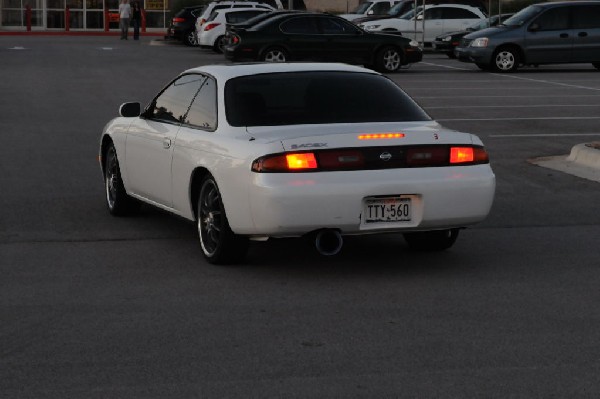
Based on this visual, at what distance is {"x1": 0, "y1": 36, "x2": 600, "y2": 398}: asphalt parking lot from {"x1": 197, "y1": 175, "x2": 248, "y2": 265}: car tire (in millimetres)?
113

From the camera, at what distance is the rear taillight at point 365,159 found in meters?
8.39

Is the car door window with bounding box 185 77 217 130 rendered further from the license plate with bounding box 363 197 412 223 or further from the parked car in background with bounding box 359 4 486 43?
the parked car in background with bounding box 359 4 486 43

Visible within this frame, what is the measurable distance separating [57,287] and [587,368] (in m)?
3.45

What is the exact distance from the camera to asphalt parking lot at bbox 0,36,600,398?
6.13m

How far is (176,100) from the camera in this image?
1023 cm

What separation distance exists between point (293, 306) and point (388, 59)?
84.7 feet

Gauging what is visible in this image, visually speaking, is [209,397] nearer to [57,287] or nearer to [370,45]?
[57,287]

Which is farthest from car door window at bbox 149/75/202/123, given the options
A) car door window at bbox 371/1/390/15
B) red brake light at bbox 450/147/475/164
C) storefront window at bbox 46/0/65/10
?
storefront window at bbox 46/0/65/10

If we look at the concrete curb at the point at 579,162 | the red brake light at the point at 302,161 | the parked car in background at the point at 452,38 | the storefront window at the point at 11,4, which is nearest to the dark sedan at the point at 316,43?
the parked car in background at the point at 452,38

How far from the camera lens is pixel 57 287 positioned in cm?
828

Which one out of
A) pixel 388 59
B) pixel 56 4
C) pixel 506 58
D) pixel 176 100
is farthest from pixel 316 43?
pixel 56 4

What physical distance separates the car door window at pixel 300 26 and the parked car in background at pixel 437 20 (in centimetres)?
967

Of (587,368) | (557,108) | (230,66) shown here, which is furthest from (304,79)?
(557,108)

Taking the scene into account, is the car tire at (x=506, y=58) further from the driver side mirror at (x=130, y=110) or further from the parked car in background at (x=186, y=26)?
the driver side mirror at (x=130, y=110)
